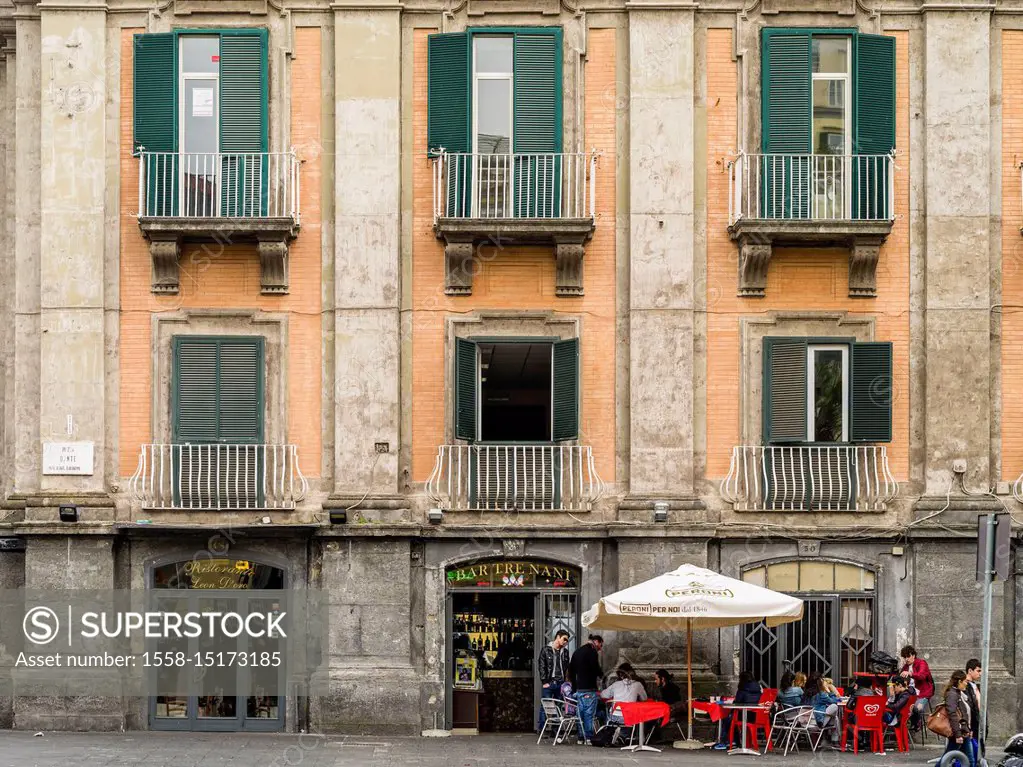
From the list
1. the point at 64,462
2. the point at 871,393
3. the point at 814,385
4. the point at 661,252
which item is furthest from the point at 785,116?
the point at 64,462

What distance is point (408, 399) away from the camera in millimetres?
24766

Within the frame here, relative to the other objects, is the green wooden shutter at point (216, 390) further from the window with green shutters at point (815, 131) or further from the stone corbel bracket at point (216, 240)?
the window with green shutters at point (815, 131)

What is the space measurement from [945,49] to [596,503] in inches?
336

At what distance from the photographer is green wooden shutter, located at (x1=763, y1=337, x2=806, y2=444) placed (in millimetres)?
24641

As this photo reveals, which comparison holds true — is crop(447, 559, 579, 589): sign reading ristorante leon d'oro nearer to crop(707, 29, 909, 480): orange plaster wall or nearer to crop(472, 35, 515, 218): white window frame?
crop(707, 29, 909, 480): orange plaster wall

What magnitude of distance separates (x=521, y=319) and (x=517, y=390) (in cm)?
117

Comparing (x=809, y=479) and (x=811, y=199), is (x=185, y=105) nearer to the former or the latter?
(x=811, y=199)

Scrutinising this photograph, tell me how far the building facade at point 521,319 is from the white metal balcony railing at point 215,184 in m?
0.05

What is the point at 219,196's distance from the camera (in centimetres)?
2453

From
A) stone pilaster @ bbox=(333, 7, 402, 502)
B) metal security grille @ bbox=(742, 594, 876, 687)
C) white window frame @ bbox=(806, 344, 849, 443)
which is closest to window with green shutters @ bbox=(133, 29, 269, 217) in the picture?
stone pilaster @ bbox=(333, 7, 402, 502)

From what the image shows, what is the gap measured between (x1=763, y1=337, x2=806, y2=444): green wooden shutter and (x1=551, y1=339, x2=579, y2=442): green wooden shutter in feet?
9.25

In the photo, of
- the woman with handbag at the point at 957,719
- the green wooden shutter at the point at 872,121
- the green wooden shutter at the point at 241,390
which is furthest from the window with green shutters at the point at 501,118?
the woman with handbag at the point at 957,719

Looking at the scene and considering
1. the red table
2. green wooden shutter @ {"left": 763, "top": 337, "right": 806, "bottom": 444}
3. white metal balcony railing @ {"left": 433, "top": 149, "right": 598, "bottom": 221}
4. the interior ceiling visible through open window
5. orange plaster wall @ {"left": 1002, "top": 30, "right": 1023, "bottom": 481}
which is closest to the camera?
the red table

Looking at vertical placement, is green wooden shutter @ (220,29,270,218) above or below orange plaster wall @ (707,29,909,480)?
above
